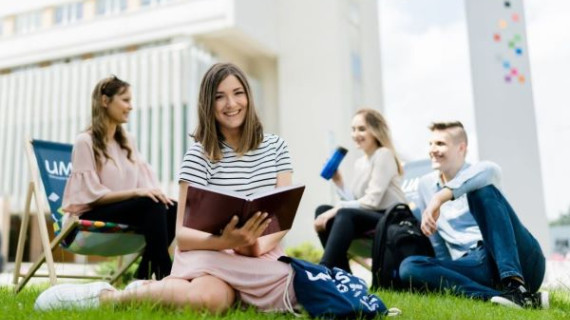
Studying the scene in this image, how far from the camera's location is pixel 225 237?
192cm

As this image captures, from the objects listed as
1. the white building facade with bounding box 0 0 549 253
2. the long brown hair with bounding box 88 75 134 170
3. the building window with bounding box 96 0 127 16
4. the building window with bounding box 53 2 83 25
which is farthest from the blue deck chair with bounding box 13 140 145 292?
the building window with bounding box 53 2 83 25

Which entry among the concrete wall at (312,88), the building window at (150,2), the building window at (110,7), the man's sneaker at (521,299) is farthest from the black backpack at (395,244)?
the building window at (110,7)

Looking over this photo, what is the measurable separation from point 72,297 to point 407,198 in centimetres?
288

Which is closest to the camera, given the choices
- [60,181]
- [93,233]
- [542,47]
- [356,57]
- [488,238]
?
[488,238]

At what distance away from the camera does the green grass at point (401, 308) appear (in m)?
1.88

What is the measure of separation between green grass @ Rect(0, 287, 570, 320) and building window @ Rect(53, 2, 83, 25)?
17458 millimetres

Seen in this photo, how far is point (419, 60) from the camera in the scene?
14.0 metres

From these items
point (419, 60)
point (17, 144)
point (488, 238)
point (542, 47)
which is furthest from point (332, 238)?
point (17, 144)

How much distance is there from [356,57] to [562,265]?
12.9 metres

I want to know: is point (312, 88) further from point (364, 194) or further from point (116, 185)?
point (116, 185)

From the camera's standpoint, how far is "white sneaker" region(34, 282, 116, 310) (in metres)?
2.01

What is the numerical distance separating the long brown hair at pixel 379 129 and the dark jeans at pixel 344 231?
18.8 inches

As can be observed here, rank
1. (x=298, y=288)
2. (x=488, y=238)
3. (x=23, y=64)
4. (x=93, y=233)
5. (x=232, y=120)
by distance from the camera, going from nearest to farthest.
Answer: (x=298, y=288)
(x=232, y=120)
(x=488, y=238)
(x=93, y=233)
(x=23, y=64)

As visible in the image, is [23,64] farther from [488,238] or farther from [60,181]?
[488,238]
